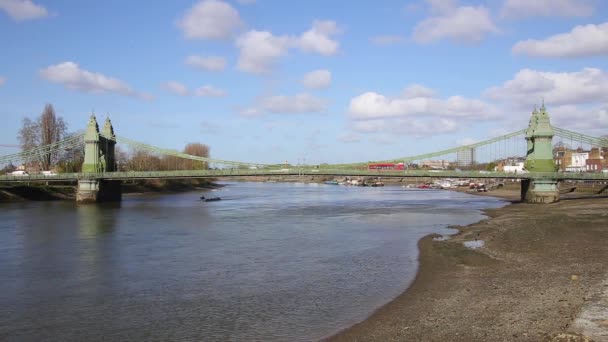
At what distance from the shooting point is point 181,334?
1272 cm

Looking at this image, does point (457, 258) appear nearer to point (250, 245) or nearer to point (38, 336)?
point (250, 245)

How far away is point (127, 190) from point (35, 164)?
14677 millimetres

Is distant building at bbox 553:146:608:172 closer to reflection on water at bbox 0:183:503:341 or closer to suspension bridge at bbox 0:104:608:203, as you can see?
suspension bridge at bbox 0:104:608:203

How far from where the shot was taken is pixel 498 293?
601 inches

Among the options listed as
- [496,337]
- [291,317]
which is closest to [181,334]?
[291,317]

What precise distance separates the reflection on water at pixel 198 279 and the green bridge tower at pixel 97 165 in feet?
92.1

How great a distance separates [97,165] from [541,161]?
173 feet

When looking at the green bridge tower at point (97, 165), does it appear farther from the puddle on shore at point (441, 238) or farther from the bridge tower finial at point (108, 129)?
the puddle on shore at point (441, 238)

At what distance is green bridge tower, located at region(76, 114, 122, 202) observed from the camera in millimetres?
65812

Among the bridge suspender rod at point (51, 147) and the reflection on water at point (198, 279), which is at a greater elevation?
the bridge suspender rod at point (51, 147)

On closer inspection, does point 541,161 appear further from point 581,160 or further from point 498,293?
point 581,160

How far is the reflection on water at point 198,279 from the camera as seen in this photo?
13398mm

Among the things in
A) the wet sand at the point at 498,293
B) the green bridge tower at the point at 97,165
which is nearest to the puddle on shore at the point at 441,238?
the wet sand at the point at 498,293

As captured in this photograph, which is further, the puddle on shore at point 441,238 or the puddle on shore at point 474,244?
the puddle on shore at point 441,238
